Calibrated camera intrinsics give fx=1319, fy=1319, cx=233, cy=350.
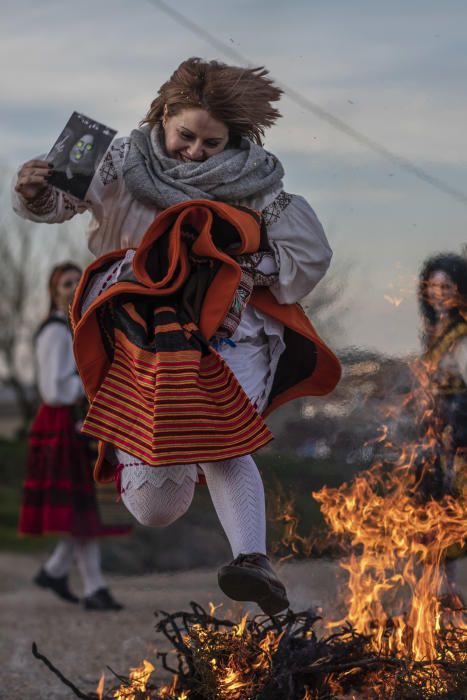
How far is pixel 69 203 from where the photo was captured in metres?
3.86

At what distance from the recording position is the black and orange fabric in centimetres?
350

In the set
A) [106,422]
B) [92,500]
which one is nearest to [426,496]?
[106,422]

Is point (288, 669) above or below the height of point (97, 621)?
above

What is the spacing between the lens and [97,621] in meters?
7.39

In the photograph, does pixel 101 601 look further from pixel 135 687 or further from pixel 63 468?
pixel 135 687

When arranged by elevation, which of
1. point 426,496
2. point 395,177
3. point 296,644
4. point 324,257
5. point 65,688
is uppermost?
point 395,177

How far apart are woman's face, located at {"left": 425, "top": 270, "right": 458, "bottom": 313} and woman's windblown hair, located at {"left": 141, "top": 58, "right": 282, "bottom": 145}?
122 centimetres

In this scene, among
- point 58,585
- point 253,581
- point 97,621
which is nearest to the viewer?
point 253,581

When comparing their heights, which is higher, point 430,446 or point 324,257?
point 324,257

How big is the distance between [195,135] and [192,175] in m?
0.13

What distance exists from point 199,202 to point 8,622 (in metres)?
4.60

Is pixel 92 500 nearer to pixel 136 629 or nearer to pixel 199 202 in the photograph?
pixel 136 629

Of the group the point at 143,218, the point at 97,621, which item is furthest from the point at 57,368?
the point at 143,218

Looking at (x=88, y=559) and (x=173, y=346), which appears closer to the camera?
(x=173, y=346)
